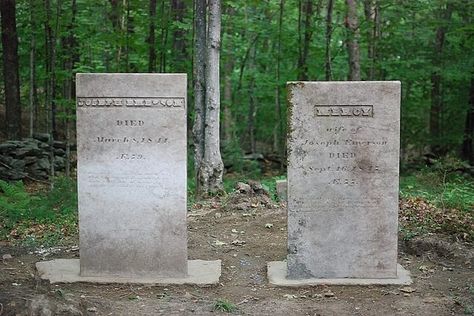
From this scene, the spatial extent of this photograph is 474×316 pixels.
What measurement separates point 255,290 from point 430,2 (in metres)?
10.9

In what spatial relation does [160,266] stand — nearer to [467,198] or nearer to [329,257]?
[329,257]

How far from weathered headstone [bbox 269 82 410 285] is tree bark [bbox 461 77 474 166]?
38.6 feet

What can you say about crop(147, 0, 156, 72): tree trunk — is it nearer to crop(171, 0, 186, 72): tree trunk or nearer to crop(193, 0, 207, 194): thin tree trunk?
crop(171, 0, 186, 72): tree trunk

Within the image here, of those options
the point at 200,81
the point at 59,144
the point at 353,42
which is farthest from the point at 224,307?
the point at 59,144

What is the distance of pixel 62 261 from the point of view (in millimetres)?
6320

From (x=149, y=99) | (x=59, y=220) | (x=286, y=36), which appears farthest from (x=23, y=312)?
(x=286, y=36)

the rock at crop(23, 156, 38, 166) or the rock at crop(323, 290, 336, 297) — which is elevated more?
the rock at crop(23, 156, 38, 166)

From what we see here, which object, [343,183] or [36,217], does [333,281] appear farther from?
[36,217]

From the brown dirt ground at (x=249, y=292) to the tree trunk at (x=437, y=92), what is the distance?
10.7m

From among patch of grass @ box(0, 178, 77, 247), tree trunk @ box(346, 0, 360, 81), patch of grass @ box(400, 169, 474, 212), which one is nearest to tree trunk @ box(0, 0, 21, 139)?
patch of grass @ box(0, 178, 77, 247)

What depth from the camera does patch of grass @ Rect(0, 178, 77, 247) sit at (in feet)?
24.5

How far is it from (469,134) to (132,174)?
13.7 m

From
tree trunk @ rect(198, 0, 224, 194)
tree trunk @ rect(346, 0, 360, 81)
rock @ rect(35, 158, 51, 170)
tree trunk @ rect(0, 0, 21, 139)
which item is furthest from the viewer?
rock @ rect(35, 158, 51, 170)

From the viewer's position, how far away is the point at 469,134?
17.0 meters
